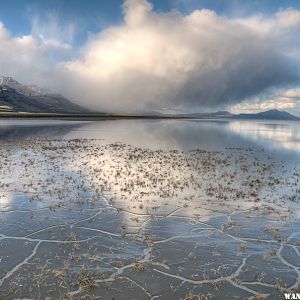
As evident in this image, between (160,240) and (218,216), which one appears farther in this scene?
(218,216)

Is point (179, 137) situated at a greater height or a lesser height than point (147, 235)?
lesser

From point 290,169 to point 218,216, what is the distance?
771 inches

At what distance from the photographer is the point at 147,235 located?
595 inches

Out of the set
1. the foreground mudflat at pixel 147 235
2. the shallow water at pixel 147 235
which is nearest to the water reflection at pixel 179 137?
the foreground mudflat at pixel 147 235

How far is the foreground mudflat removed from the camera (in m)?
10.9

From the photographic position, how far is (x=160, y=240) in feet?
48.1

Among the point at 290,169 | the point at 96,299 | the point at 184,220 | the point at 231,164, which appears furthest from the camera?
the point at 231,164

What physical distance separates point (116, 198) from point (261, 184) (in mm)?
12450

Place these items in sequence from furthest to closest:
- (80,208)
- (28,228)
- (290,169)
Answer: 1. (290,169)
2. (80,208)
3. (28,228)

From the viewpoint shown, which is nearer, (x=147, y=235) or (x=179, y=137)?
(x=147, y=235)

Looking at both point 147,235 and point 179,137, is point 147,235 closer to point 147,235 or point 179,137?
point 147,235

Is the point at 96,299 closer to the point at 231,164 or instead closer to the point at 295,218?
the point at 295,218

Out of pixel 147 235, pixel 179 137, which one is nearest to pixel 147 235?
pixel 147 235

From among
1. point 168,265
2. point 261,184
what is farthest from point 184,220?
point 261,184
